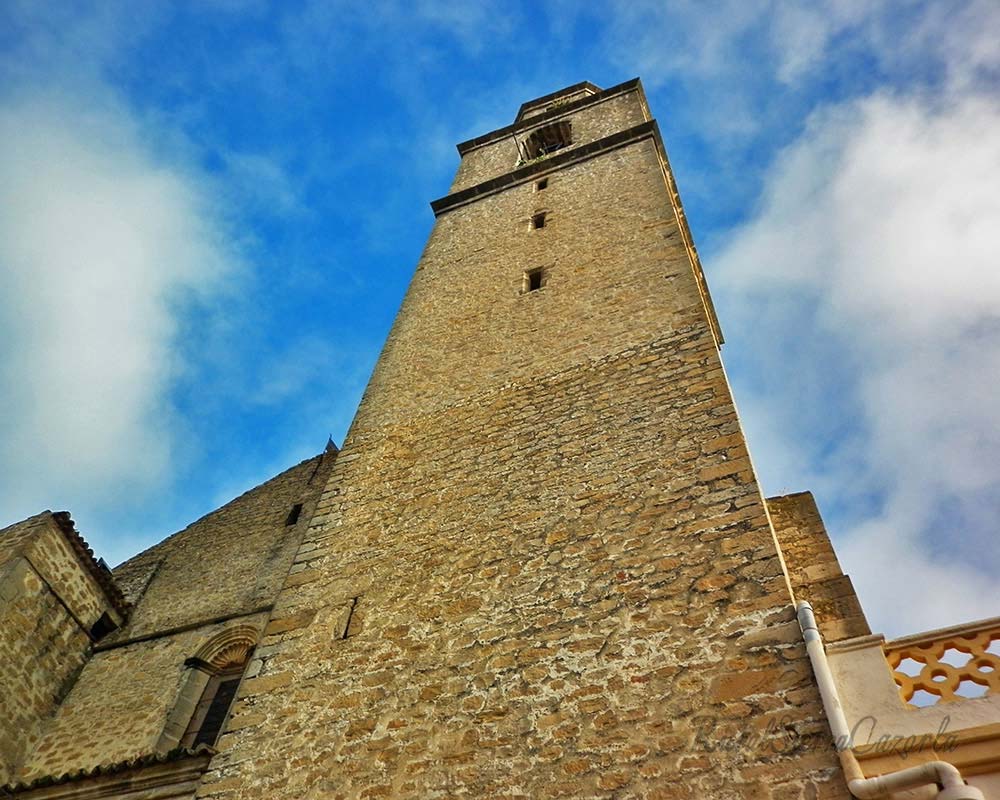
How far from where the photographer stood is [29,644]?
28.5 feet

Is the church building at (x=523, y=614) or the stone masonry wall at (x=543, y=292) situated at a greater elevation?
the stone masonry wall at (x=543, y=292)

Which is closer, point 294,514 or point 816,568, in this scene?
point 816,568

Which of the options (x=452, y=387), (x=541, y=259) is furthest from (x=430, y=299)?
(x=452, y=387)

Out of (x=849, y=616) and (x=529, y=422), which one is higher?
(x=529, y=422)

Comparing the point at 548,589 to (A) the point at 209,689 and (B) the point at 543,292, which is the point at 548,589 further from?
(A) the point at 209,689

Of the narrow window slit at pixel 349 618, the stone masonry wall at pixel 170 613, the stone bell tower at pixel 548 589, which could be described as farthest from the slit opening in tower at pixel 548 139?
the narrow window slit at pixel 349 618

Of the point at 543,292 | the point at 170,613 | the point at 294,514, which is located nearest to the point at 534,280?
the point at 543,292

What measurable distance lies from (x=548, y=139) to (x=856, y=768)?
1417cm

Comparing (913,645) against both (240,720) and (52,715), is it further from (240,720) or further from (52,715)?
(52,715)

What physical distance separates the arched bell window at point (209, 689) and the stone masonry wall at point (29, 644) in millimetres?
1623

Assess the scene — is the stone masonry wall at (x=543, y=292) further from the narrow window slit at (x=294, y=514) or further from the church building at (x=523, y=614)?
the narrow window slit at (x=294, y=514)

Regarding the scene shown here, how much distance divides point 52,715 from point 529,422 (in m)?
6.38

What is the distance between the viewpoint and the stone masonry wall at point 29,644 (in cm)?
813

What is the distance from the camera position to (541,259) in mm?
9719
